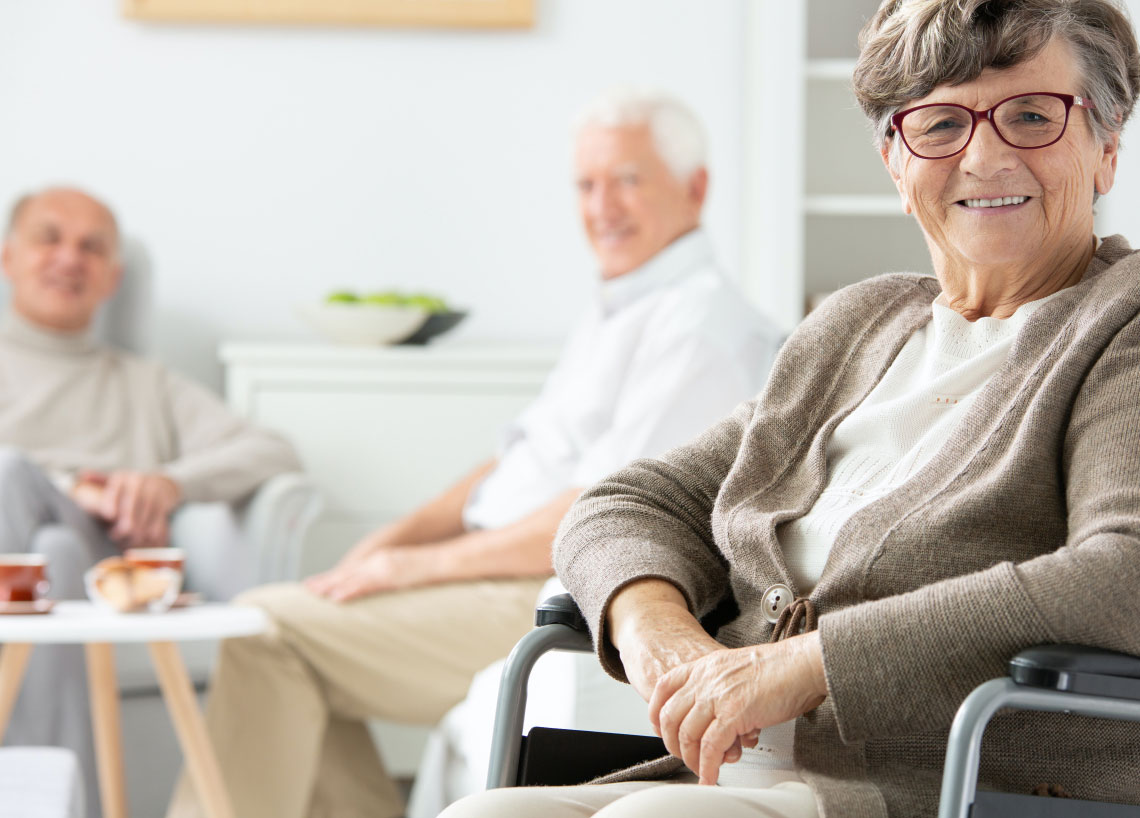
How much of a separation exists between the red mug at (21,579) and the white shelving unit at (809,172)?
188 cm

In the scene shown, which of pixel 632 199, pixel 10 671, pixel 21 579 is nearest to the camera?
pixel 21 579

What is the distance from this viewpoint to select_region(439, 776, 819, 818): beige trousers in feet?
3.29

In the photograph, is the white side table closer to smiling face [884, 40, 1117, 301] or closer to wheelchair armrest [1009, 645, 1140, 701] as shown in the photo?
smiling face [884, 40, 1117, 301]

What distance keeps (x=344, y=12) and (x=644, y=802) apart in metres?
3.01

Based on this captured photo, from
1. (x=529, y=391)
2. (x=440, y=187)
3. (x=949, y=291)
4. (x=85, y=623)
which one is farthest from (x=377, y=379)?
(x=949, y=291)

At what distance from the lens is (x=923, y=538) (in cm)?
109

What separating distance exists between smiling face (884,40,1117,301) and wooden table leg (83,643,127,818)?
1627 mm

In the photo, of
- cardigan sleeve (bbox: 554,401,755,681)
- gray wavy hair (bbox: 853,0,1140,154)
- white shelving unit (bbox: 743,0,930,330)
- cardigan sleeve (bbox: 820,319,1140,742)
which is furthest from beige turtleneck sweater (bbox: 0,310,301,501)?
cardigan sleeve (bbox: 820,319,1140,742)

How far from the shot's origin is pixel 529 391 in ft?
10.5

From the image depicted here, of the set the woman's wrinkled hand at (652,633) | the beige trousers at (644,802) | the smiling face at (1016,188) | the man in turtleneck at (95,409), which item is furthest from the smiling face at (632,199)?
the beige trousers at (644,802)

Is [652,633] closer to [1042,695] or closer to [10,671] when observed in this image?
[1042,695]

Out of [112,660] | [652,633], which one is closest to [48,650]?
[112,660]

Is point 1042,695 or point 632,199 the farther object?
point 632,199

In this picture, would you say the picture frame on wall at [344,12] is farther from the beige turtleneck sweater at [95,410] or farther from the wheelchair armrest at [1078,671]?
the wheelchair armrest at [1078,671]
